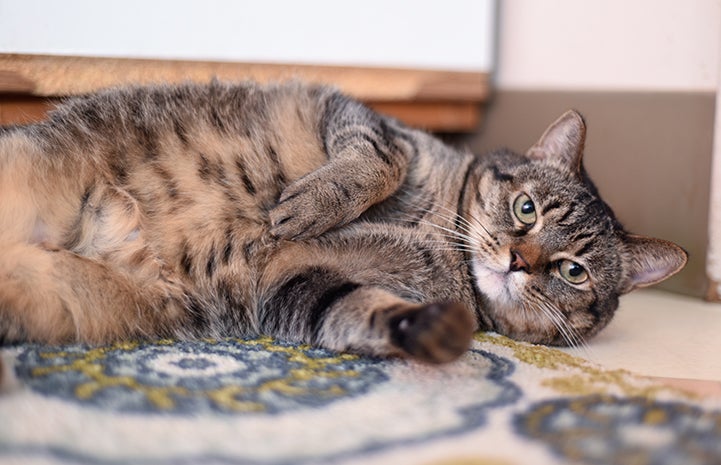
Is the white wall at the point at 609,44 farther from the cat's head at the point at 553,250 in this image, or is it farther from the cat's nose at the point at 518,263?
the cat's nose at the point at 518,263

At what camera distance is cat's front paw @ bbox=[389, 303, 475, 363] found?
1.02 metres

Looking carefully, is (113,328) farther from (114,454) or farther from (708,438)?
(708,438)

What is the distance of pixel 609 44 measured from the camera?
2.01 m

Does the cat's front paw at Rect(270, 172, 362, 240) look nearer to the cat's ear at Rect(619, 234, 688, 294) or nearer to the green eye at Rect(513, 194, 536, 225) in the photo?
the green eye at Rect(513, 194, 536, 225)

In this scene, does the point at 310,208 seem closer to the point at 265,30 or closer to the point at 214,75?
the point at 214,75

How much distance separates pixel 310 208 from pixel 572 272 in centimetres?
56

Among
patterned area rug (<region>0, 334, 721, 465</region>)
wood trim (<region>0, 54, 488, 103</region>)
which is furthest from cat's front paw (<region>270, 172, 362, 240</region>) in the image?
wood trim (<region>0, 54, 488, 103</region>)

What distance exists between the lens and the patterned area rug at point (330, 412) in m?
0.82

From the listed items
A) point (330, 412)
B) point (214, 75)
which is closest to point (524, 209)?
point (330, 412)

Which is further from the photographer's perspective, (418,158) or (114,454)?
(418,158)

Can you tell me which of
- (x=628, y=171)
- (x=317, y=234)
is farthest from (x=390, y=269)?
(x=628, y=171)

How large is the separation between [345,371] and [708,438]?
54cm

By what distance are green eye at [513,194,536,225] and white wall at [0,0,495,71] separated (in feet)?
3.00

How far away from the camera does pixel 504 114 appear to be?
7.73ft
